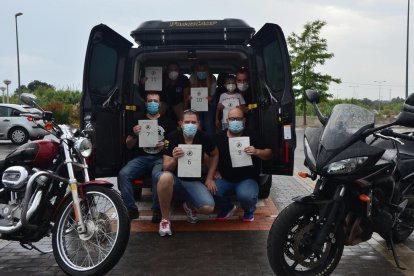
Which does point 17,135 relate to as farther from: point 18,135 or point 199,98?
point 199,98

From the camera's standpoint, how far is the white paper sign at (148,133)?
591 cm

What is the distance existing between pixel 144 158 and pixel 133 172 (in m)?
0.26

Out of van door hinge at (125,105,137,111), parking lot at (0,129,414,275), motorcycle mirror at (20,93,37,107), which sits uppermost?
motorcycle mirror at (20,93,37,107)

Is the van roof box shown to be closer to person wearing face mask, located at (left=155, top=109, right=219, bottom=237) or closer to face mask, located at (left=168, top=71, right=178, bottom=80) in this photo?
face mask, located at (left=168, top=71, right=178, bottom=80)

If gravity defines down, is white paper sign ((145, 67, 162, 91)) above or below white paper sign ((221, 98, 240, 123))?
above

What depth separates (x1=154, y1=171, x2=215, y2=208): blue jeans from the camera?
529 centimetres

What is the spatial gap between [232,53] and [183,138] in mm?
1462

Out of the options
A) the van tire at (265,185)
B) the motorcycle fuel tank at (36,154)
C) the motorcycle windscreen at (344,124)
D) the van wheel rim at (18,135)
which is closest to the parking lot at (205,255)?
the van tire at (265,185)

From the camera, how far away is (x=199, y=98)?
6.74m

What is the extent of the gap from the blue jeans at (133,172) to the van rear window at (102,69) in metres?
0.95

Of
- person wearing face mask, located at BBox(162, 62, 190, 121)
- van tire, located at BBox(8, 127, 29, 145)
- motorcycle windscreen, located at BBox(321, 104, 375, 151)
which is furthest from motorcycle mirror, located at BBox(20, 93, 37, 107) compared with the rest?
van tire, located at BBox(8, 127, 29, 145)

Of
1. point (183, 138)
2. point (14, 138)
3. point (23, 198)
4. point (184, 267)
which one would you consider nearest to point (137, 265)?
point (184, 267)

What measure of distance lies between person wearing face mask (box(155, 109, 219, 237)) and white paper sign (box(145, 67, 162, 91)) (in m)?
1.39

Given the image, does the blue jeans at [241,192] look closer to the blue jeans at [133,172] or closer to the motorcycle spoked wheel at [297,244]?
the blue jeans at [133,172]
